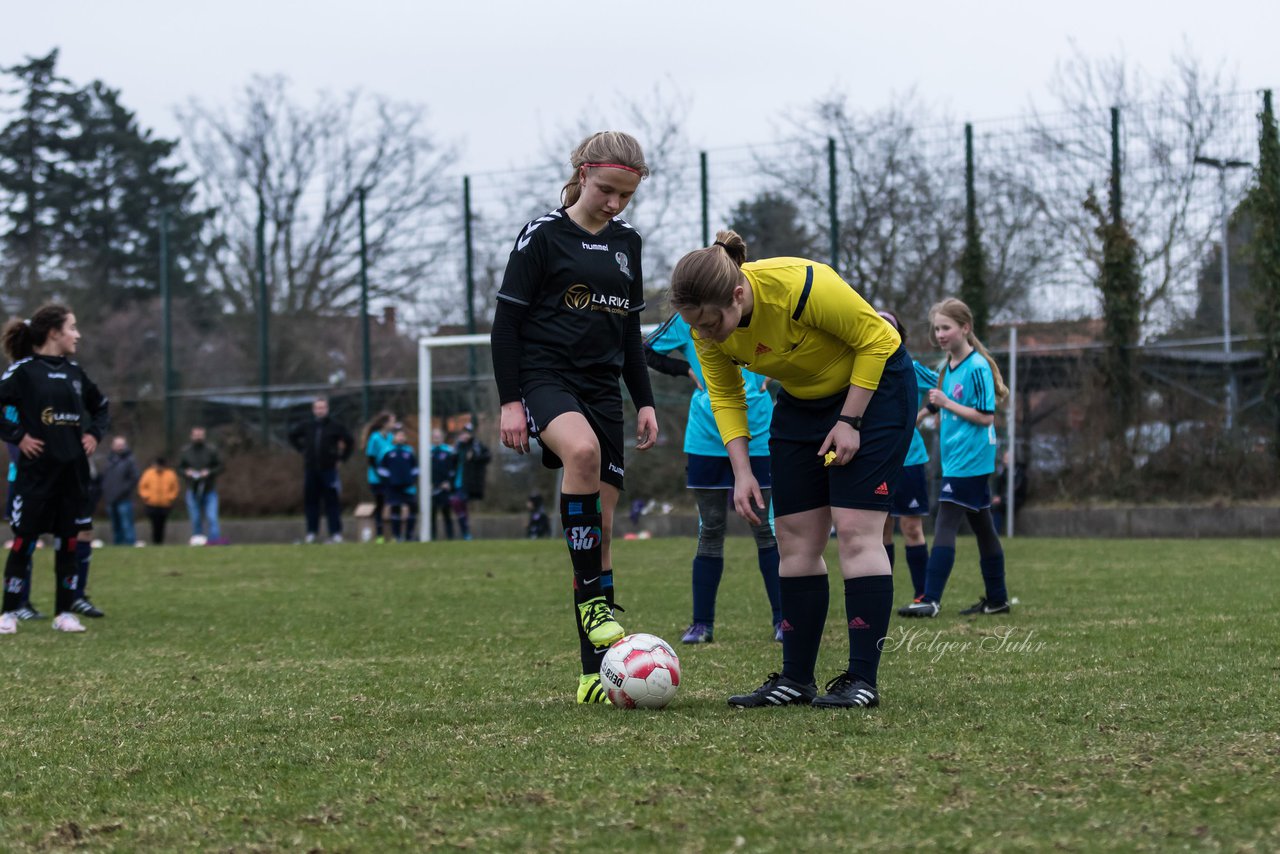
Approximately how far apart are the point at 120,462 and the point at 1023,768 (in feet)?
66.3

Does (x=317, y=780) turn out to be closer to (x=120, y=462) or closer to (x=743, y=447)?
(x=743, y=447)

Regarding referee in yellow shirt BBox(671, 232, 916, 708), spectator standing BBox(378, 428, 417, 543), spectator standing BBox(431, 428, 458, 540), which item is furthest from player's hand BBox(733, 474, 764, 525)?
spectator standing BBox(431, 428, 458, 540)

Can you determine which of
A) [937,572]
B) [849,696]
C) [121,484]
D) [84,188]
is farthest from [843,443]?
[84,188]

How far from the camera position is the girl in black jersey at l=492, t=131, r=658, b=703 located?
4.98 metres

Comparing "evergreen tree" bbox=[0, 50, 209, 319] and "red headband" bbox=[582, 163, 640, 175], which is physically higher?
"evergreen tree" bbox=[0, 50, 209, 319]

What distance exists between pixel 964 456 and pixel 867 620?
397 centimetres

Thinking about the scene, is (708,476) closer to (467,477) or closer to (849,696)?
(849,696)

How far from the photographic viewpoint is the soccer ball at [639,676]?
468 cm

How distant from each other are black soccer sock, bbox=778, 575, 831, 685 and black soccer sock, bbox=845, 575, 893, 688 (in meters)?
0.13

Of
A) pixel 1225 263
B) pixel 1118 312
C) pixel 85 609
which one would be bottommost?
pixel 85 609

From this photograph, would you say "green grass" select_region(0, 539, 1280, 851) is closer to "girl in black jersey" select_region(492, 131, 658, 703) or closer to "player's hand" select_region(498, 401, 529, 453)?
"girl in black jersey" select_region(492, 131, 658, 703)

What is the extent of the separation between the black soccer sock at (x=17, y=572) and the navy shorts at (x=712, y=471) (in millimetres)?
4212

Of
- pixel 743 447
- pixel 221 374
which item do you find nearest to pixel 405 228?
pixel 221 374

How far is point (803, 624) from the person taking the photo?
481 cm
